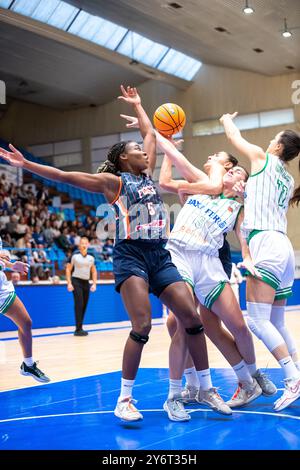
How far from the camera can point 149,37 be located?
→ 21.5m

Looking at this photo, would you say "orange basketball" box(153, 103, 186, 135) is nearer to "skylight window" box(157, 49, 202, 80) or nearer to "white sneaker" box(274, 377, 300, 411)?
"white sneaker" box(274, 377, 300, 411)

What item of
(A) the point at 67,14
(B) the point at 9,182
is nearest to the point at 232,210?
(A) the point at 67,14

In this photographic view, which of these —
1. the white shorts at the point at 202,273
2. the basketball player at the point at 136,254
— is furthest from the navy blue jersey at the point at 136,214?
the white shorts at the point at 202,273

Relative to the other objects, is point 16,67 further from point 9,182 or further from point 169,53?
point 169,53

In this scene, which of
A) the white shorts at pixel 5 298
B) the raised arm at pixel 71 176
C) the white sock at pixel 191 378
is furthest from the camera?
the white shorts at pixel 5 298

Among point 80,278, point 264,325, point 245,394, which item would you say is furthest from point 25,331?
point 80,278

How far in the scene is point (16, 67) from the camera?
22141 mm

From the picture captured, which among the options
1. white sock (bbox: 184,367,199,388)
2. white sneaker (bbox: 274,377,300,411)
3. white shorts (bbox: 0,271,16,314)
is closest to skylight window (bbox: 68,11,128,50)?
white shorts (bbox: 0,271,16,314)

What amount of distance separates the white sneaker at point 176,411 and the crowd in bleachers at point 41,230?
11165mm

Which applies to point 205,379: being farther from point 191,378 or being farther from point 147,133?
point 147,133

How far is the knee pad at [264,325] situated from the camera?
4.65m

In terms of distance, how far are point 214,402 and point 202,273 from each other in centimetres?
97

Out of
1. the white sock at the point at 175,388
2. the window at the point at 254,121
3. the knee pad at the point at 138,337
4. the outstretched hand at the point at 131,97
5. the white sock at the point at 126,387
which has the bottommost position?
the white sock at the point at 175,388

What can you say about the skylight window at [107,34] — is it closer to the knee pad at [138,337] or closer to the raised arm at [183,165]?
the raised arm at [183,165]
